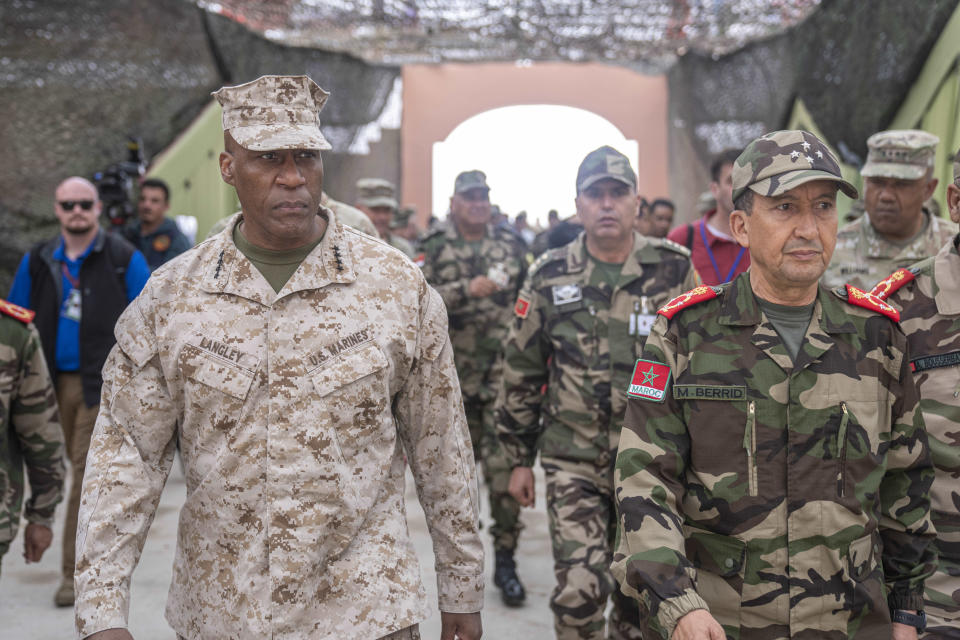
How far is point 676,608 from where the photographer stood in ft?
6.81

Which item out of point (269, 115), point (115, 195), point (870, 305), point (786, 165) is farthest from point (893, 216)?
point (115, 195)

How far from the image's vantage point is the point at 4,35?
9531mm

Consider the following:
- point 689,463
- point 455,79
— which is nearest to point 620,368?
point 689,463

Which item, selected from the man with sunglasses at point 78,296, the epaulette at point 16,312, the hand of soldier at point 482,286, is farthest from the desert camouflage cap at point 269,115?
the hand of soldier at point 482,286

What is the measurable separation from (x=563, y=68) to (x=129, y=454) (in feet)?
64.5

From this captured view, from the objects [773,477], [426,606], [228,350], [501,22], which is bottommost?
[426,606]

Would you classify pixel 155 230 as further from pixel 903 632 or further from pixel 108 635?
pixel 903 632

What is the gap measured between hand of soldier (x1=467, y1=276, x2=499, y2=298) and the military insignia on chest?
2.03 metres

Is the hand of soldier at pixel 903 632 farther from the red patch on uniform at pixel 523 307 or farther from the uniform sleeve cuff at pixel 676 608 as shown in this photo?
the red patch on uniform at pixel 523 307

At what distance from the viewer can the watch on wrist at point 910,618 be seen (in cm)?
236

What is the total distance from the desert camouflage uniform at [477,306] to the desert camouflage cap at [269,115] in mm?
3730

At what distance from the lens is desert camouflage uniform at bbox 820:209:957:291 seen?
4430 mm

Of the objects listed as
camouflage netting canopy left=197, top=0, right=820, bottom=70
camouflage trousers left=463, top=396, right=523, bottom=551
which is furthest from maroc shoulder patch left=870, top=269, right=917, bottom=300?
camouflage netting canopy left=197, top=0, right=820, bottom=70

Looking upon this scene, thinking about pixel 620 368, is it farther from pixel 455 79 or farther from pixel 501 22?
pixel 455 79
